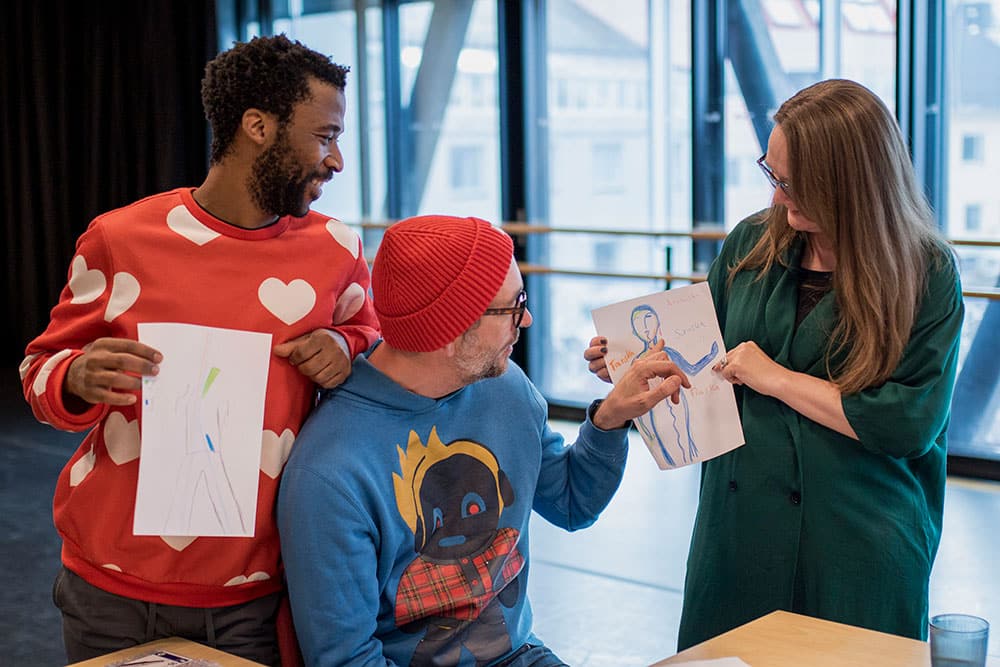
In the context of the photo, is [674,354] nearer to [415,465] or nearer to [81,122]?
[415,465]

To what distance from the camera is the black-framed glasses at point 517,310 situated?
1.86 meters

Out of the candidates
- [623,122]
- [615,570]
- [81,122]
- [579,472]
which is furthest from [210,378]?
[81,122]

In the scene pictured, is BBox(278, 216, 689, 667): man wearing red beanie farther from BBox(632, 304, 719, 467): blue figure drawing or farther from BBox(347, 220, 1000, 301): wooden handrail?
BBox(347, 220, 1000, 301): wooden handrail

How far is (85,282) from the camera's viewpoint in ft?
5.72

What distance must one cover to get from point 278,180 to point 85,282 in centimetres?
32

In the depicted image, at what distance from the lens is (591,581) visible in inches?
161

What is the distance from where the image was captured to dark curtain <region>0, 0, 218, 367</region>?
26.4ft

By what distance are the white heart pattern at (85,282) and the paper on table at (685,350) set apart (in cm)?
89

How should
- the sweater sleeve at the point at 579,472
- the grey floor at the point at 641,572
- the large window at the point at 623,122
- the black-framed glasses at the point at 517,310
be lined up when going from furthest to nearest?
1. the large window at the point at 623,122
2. the grey floor at the point at 641,572
3. the sweater sleeve at the point at 579,472
4. the black-framed glasses at the point at 517,310

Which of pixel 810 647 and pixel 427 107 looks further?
pixel 427 107

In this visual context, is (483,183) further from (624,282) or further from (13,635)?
(13,635)

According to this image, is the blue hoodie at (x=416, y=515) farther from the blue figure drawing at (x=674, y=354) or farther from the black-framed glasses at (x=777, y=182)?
the black-framed glasses at (x=777, y=182)

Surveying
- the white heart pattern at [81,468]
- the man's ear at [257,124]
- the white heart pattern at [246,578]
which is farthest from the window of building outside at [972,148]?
the white heart pattern at [81,468]

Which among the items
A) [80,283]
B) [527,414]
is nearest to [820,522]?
[527,414]
